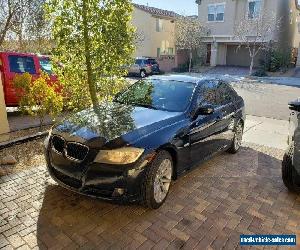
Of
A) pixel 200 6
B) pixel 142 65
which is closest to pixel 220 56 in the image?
pixel 200 6

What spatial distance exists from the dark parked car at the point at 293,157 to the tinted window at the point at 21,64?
7.07 m

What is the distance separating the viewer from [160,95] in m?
4.84

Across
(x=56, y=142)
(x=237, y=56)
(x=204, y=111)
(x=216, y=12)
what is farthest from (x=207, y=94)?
(x=237, y=56)

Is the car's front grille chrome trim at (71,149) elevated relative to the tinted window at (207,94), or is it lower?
lower

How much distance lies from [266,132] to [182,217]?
5.16 metres

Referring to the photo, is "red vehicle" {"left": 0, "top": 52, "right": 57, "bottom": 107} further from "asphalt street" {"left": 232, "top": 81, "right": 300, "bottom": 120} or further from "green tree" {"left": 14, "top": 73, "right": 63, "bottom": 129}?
"asphalt street" {"left": 232, "top": 81, "right": 300, "bottom": 120}

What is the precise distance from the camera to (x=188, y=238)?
3352 millimetres

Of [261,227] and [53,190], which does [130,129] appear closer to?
[53,190]

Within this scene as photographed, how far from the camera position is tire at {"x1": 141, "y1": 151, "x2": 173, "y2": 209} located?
3545 millimetres

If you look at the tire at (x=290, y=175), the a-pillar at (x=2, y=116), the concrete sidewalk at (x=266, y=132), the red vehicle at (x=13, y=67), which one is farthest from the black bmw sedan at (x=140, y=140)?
the red vehicle at (x=13, y=67)

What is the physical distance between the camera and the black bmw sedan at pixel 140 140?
3.39 meters

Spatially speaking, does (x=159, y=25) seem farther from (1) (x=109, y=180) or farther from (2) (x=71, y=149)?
(1) (x=109, y=180)

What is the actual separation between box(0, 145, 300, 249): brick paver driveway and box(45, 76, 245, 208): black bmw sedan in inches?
13.7

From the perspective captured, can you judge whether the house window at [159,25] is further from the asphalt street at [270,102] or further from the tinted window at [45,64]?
the tinted window at [45,64]
